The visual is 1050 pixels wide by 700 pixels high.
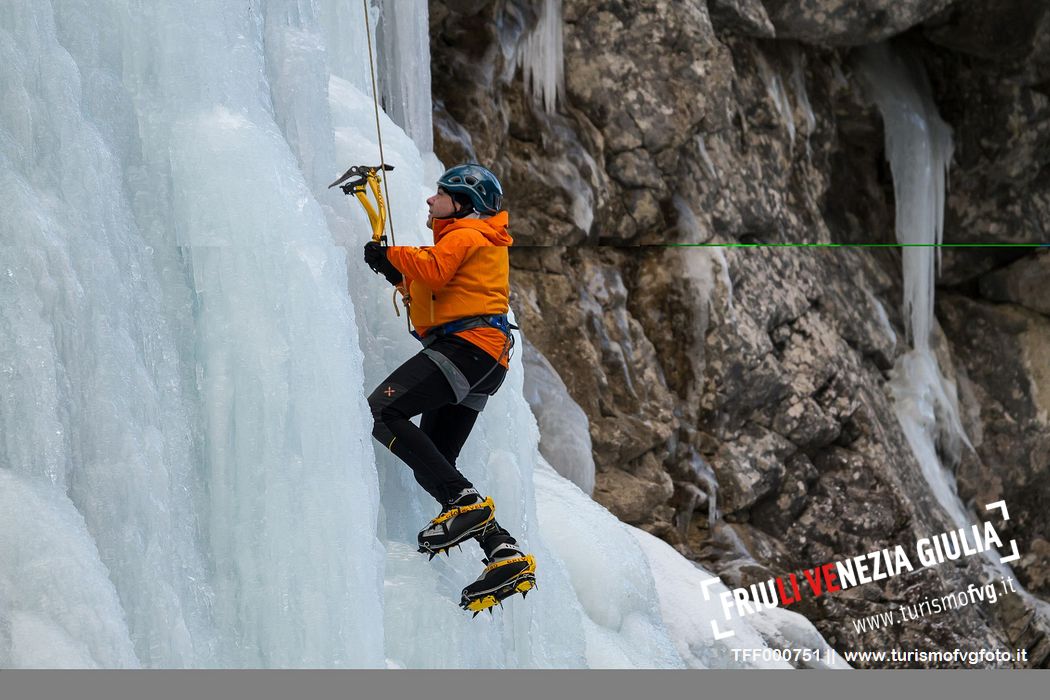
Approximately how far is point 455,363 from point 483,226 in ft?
1.41

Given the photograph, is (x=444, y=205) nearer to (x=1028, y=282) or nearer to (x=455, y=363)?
(x=455, y=363)

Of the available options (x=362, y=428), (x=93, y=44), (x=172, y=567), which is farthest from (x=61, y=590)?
(x=93, y=44)

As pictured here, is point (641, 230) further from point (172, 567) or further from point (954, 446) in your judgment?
point (172, 567)

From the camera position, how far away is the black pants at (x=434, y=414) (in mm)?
3887

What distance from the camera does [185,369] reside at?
343 cm

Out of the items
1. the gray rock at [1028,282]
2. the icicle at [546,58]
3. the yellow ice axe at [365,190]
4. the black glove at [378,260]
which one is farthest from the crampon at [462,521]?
the gray rock at [1028,282]

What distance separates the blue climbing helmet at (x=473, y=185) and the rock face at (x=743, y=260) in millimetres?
3810

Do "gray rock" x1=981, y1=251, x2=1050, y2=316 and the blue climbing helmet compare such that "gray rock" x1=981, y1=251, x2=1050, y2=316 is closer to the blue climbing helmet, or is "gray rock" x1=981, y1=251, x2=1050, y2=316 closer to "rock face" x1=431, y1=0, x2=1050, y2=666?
"rock face" x1=431, y1=0, x2=1050, y2=666

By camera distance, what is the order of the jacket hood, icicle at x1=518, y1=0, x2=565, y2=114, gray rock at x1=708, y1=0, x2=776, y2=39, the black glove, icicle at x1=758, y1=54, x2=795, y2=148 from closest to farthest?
the black glove, the jacket hood, icicle at x1=518, y1=0, x2=565, y2=114, gray rock at x1=708, y1=0, x2=776, y2=39, icicle at x1=758, y1=54, x2=795, y2=148

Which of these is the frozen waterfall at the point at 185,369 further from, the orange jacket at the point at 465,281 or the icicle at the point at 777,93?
the icicle at the point at 777,93

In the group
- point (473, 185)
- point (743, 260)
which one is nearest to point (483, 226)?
point (473, 185)

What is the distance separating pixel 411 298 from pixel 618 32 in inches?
206

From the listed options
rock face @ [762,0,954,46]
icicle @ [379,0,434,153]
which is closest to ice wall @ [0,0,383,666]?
icicle @ [379,0,434,153]

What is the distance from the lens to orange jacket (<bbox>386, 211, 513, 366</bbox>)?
4.02 metres
